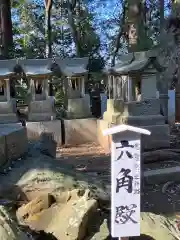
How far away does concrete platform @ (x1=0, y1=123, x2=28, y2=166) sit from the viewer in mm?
4621

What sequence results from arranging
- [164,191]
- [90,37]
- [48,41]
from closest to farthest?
[164,191]
[48,41]
[90,37]

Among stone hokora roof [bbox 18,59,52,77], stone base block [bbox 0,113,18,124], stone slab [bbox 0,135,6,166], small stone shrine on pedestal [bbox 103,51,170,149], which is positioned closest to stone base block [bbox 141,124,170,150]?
small stone shrine on pedestal [bbox 103,51,170,149]

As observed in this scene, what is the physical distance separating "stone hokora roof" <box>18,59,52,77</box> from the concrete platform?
16.1ft

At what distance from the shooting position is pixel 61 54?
52.3 feet

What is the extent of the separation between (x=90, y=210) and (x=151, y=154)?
14.4ft

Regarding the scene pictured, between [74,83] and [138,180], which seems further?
[74,83]

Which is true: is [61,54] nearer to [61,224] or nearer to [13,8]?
[13,8]

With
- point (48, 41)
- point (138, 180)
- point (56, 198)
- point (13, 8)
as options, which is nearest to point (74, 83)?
point (48, 41)

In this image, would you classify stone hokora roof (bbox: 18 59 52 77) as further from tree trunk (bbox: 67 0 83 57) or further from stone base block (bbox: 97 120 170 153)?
tree trunk (bbox: 67 0 83 57)

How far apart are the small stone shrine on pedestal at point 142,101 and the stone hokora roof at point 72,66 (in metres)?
1.26

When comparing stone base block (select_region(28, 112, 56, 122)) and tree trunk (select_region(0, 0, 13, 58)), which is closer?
stone base block (select_region(28, 112, 56, 122))

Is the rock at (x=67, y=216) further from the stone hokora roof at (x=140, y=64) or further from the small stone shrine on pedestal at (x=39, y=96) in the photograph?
the small stone shrine on pedestal at (x=39, y=96)

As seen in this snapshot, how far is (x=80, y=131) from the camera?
33.9ft

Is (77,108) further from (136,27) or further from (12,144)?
(12,144)
